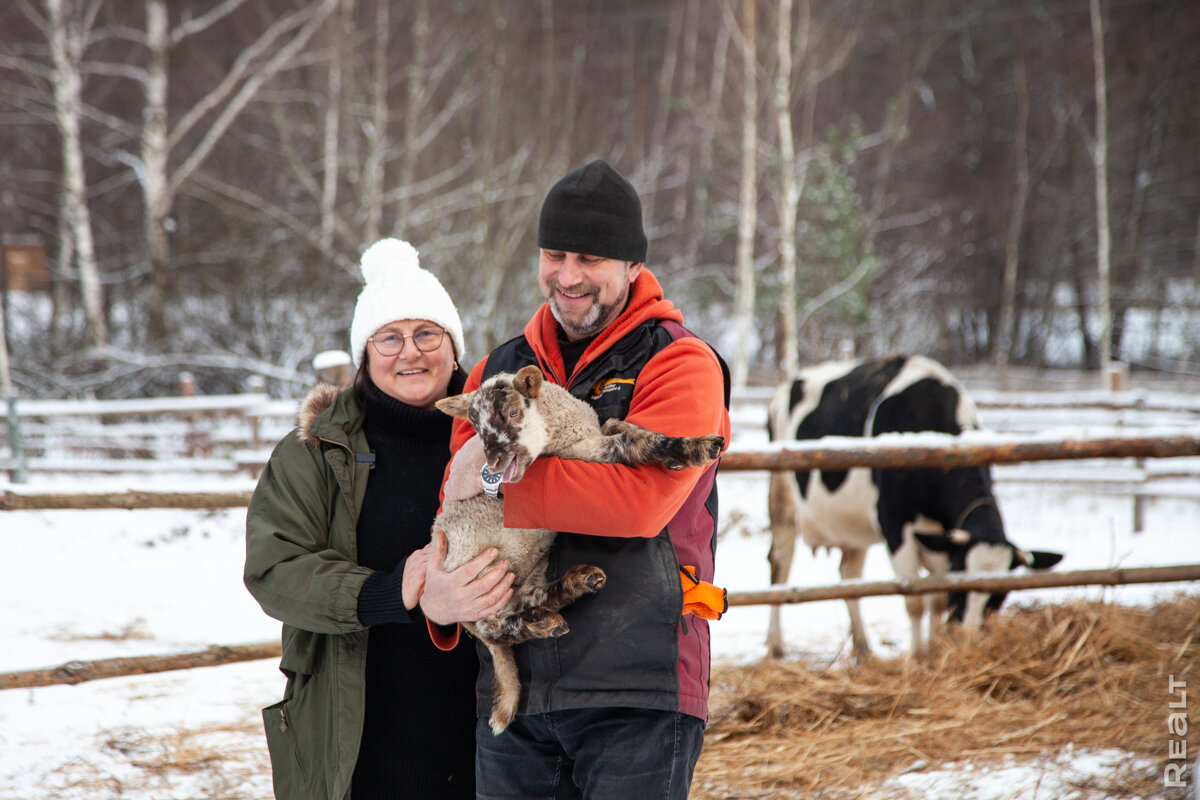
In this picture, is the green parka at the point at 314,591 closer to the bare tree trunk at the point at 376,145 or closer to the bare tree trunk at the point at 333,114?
the bare tree trunk at the point at 376,145

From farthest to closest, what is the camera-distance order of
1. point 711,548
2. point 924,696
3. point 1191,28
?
point 1191,28, point 924,696, point 711,548

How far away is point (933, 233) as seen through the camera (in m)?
21.4

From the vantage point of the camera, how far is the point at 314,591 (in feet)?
6.36

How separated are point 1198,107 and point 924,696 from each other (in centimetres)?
2156

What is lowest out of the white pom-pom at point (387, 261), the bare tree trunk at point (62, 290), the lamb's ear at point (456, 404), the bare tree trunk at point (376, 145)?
the lamb's ear at point (456, 404)

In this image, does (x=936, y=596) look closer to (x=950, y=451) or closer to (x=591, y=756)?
(x=950, y=451)

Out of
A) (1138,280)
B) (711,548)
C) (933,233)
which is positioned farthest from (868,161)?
(711,548)

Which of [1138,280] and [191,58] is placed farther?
[1138,280]

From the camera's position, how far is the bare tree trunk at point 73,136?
11484mm

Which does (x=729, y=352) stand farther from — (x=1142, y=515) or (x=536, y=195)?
(x=1142, y=515)

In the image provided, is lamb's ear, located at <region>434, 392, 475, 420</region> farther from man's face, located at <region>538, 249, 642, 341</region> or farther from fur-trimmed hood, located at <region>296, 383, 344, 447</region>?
fur-trimmed hood, located at <region>296, 383, 344, 447</region>

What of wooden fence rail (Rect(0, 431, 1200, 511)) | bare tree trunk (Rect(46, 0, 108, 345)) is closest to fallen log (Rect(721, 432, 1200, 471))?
wooden fence rail (Rect(0, 431, 1200, 511))

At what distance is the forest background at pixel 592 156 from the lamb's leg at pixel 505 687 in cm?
918

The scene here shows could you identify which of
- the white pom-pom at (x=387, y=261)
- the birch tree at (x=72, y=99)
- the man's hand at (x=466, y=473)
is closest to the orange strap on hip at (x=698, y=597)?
the man's hand at (x=466, y=473)
